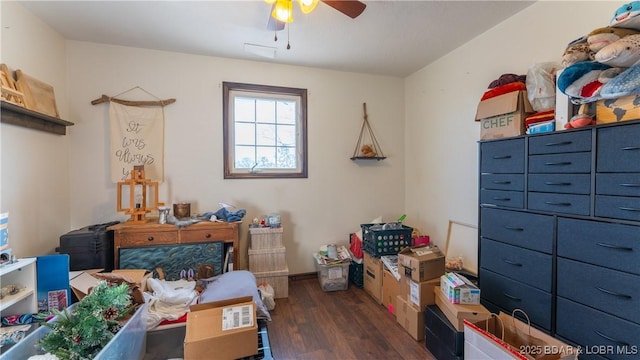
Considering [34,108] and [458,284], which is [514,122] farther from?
[34,108]

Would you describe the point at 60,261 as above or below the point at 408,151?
below

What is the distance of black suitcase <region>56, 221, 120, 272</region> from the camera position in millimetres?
2107

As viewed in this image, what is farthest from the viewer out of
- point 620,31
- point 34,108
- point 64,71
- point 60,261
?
point 64,71

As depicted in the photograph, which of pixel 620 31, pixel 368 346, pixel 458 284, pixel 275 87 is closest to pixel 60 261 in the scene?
pixel 368 346

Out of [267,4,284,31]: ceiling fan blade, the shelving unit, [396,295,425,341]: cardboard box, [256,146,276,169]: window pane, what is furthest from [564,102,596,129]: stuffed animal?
the shelving unit

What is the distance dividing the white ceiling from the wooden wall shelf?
0.82m

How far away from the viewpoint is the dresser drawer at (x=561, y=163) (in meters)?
1.39

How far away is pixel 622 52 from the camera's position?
1.23m

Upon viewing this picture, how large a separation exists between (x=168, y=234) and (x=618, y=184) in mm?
3053

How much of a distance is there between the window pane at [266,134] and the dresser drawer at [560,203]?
7.97ft

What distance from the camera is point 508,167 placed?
70.3 inches

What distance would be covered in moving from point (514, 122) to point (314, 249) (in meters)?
2.31

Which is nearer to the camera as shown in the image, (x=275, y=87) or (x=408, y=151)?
(x=275, y=87)

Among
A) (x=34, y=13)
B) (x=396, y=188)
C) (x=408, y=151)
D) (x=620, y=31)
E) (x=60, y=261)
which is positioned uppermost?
(x=34, y=13)
